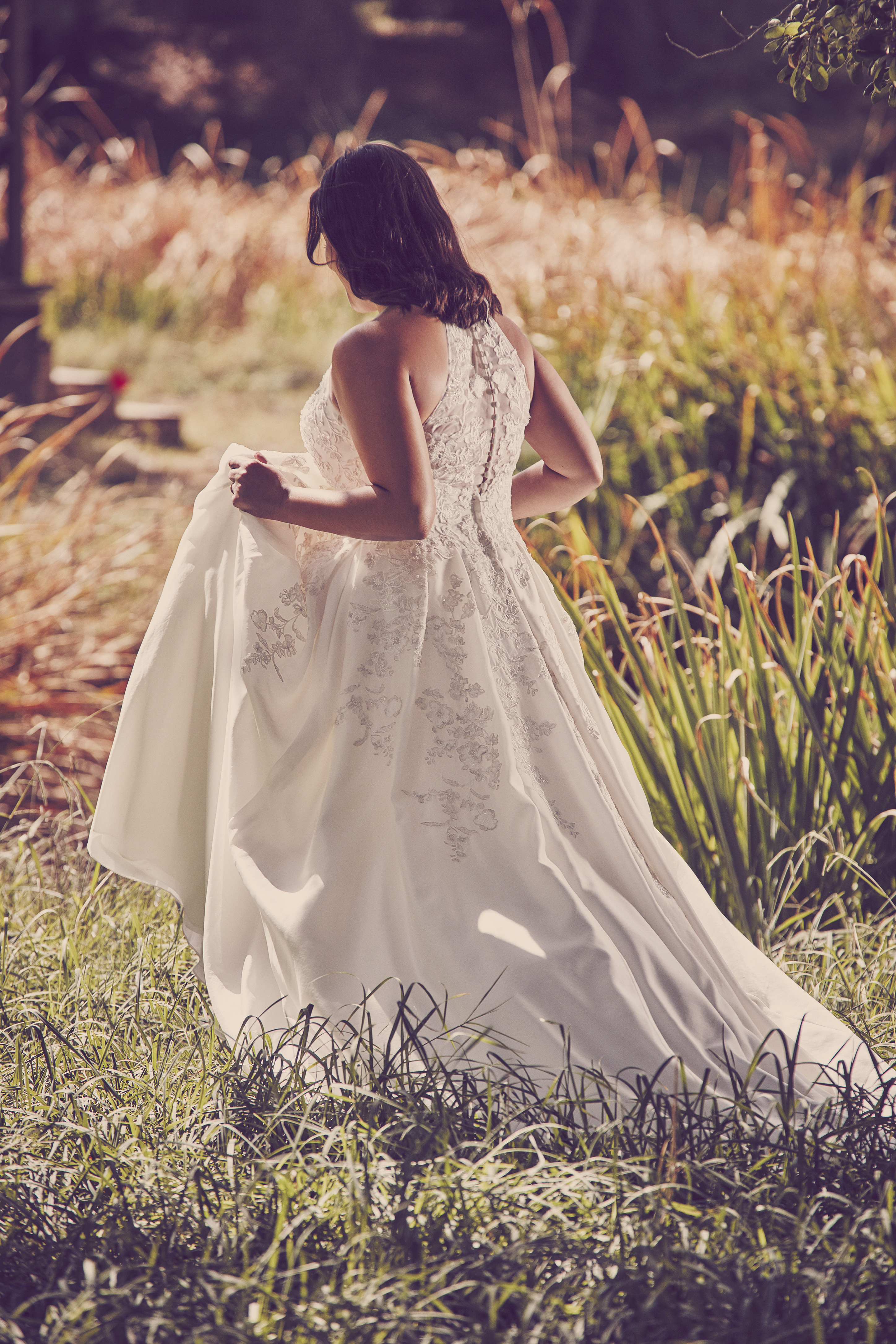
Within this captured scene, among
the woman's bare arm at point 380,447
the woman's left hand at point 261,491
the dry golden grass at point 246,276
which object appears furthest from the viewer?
the dry golden grass at point 246,276

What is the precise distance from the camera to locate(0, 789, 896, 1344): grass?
1.59 m

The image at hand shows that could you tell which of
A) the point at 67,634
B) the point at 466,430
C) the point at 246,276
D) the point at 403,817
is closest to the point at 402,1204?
the point at 403,817

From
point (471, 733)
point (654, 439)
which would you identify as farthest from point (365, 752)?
point (654, 439)

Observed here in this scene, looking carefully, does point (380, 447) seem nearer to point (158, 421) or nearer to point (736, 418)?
point (736, 418)

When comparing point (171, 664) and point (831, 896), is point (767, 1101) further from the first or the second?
point (171, 664)

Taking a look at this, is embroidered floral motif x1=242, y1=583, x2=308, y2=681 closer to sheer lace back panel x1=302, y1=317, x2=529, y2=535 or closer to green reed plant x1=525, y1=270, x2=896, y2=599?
sheer lace back panel x1=302, y1=317, x2=529, y2=535

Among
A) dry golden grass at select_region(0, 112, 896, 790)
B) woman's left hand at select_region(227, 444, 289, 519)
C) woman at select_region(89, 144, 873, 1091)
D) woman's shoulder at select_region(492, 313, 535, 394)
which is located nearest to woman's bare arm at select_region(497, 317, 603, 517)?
woman's shoulder at select_region(492, 313, 535, 394)

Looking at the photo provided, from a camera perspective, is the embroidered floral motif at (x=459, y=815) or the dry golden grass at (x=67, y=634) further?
the dry golden grass at (x=67, y=634)

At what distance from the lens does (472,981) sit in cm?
207

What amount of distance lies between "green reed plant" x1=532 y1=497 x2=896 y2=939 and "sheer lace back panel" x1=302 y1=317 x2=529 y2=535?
59 cm

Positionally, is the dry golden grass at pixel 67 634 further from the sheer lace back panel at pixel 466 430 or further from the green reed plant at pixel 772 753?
the green reed plant at pixel 772 753

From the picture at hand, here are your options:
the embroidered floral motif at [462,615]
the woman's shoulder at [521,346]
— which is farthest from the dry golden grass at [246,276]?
the embroidered floral motif at [462,615]

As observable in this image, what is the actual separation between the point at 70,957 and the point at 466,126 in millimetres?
20903

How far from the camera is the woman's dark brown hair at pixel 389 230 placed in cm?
205
